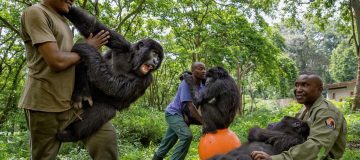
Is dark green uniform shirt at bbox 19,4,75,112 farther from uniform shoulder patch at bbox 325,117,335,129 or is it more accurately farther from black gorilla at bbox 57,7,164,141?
uniform shoulder patch at bbox 325,117,335,129

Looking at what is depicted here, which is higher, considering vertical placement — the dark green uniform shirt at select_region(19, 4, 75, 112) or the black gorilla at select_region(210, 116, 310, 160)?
the dark green uniform shirt at select_region(19, 4, 75, 112)

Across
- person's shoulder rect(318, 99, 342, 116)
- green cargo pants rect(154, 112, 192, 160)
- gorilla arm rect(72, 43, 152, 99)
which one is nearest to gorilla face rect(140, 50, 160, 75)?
gorilla arm rect(72, 43, 152, 99)

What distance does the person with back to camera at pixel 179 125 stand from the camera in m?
6.09

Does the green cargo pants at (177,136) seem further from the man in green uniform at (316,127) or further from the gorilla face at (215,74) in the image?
the man in green uniform at (316,127)

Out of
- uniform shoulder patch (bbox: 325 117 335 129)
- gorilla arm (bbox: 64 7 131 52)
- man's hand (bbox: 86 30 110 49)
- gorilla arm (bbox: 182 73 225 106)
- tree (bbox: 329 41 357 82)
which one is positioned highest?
tree (bbox: 329 41 357 82)

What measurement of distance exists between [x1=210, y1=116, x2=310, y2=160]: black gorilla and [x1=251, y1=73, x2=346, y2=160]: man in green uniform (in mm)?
145

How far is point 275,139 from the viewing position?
4.27 meters

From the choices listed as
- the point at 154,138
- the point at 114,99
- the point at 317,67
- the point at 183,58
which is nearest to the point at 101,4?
the point at 154,138

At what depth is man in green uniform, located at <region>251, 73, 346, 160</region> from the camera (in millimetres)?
3949

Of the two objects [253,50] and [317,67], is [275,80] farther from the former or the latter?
[317,67]

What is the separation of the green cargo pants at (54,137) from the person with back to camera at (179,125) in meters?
2.52

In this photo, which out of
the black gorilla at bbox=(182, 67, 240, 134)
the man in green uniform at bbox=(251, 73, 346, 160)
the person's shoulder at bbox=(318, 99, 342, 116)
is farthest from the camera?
the black gorilla at bbox=(182, 67, 240, 134)

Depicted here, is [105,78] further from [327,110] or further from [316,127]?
[327,110]

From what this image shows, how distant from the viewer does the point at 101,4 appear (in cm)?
1450
